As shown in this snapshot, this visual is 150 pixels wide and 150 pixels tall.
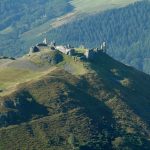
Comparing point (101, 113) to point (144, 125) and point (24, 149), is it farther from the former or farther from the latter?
point (24, 149)

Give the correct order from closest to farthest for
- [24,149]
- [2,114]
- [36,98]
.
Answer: [24,149] → [2,114] → [36,98]

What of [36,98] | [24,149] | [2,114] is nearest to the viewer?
[24,149]

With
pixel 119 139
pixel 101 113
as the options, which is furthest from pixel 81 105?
pixel 119 139

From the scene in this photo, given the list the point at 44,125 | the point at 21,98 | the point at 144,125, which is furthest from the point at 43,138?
the point at 144,125

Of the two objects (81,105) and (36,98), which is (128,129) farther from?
(36,98)

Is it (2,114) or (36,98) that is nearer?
(2,114)

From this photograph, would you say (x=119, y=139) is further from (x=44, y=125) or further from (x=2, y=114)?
(x=2, y=114)

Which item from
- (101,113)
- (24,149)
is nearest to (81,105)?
(101,113)

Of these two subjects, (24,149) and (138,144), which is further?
(138,144)
